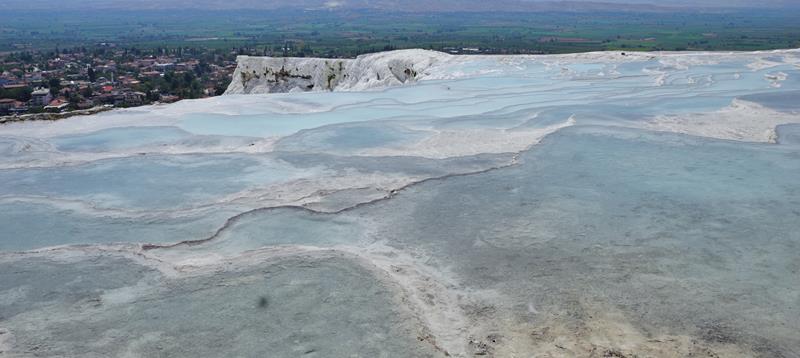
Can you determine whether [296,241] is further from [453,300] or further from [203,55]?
[203,55]

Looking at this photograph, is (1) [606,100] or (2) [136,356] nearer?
(2) [136,356]

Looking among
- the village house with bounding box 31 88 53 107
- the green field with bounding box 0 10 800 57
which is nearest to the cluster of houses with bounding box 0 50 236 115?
the village house with bounding box 31 88 53 107

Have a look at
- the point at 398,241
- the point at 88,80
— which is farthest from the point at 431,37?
the point at 398,241

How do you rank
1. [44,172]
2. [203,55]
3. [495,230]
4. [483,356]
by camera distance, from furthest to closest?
1. [203,55]
2. [44,172]
3. [495,230]
4. [483,356]

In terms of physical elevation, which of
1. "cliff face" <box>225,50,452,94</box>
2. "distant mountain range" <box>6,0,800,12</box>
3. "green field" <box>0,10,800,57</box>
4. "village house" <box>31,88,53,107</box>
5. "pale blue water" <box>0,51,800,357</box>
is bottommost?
"village house" <box>31,88,53,107</box>

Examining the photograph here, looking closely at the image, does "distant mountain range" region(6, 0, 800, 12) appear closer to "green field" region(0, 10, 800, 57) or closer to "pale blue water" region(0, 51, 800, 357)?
"green field" region(0, 10, 800, 57)

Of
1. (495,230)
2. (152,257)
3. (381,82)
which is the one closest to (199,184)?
(152,257)
